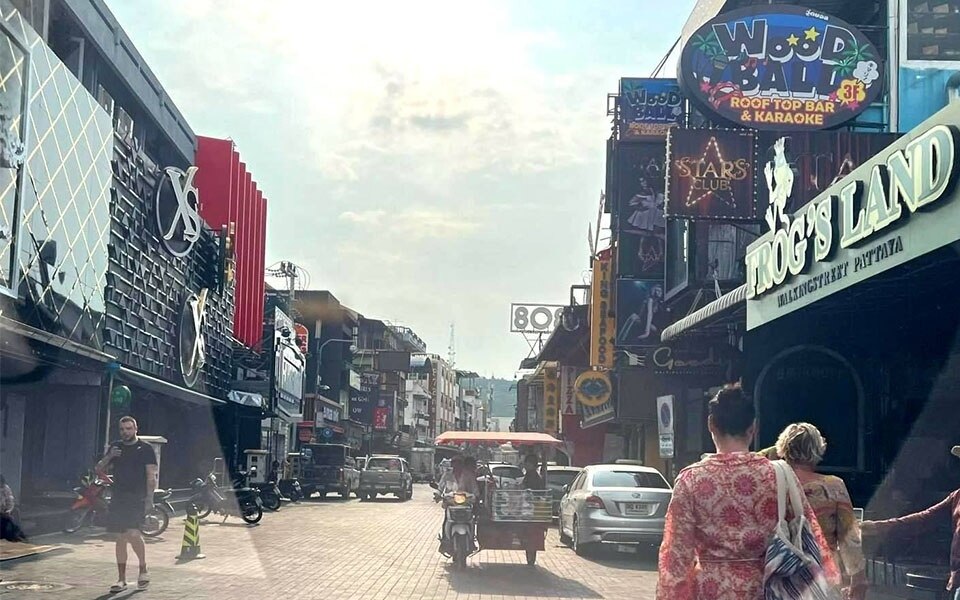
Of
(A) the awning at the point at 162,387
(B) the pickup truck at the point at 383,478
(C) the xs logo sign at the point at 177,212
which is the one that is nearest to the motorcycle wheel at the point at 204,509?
(A) the awning at the point at 162,387

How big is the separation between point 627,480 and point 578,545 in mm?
1425

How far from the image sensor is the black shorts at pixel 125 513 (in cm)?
1157

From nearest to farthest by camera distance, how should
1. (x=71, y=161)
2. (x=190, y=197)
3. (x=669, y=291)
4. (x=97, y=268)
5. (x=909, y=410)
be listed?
(x=909, y=410) < (x=71, y=161) < (x=97, y=268) < (x=669, y=291) < (x=190, y=197)

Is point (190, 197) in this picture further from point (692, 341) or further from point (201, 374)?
point (692, 341)

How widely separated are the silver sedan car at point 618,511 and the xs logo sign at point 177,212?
13.8 m

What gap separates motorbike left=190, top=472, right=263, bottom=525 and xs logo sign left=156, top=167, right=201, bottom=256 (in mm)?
6644

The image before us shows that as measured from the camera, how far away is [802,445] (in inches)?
243

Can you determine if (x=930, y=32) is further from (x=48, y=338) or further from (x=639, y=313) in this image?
(x=48, y=338)

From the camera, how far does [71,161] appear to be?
20.6m

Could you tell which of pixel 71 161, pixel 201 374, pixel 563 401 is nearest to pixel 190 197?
pixel 201 374

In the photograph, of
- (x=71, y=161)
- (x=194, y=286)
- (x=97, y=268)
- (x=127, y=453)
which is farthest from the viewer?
(x=194, y=286)

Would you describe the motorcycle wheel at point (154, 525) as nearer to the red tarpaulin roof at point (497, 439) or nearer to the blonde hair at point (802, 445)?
the red tarpaulin roof at point (497, 439)

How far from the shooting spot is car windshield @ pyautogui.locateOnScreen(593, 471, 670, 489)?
18875 millimetres

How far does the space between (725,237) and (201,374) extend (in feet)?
55.9
